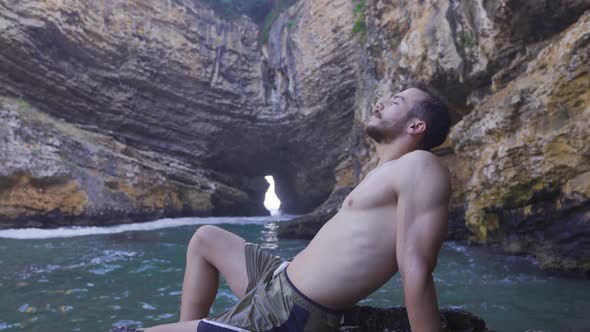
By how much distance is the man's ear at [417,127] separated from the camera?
56.9 inches

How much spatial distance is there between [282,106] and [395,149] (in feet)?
49.4

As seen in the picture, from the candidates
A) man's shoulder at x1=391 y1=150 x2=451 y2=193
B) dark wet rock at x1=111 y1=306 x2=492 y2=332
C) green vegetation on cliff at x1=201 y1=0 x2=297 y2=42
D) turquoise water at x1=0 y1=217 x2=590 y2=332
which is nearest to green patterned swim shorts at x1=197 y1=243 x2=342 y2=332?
dark wet rock at x1=111 y1=306 x2=492 y2=332

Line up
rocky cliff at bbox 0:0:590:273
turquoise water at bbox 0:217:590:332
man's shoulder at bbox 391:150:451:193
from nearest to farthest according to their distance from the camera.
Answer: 1. man's shoulder at bbox 391:150:451:193
2. turquoise water at bbox 0:217:590:332
3. rocky cliff at bbox 0:0:590:273

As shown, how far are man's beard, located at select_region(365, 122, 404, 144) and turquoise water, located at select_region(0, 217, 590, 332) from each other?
1.91 m

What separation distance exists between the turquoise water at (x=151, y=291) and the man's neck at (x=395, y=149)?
1879mm

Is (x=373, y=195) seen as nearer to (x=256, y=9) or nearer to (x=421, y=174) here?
(x=421, y=174)

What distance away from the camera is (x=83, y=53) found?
1225 centimetres

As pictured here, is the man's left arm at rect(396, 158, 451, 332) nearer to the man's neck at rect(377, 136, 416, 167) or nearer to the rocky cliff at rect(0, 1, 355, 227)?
the man's neck at rect(377, 136, 416, 167)

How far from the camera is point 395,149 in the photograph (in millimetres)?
1459

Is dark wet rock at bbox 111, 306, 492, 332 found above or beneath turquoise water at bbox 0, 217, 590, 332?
above

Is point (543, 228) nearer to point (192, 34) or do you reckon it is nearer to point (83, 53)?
point (83, 53)

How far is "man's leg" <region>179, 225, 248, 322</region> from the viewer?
1641 millimetres

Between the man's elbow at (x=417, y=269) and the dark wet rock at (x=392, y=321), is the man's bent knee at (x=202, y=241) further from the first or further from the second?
the man's elbow at (x=417, y=269)

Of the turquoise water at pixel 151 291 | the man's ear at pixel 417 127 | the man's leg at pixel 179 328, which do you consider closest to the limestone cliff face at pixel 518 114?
the turquoise water at pixel 151 291
